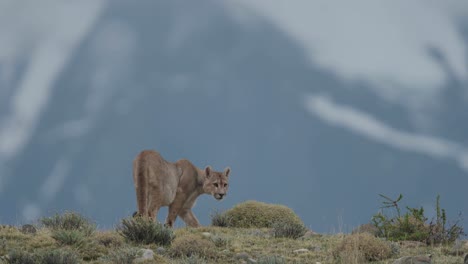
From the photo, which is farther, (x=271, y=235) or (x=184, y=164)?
(x=184, y=164)

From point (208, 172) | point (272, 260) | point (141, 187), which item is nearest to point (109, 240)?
point (141, 187)

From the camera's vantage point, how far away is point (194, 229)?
68.6 feet

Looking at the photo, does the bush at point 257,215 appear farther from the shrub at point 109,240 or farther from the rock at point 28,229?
the shrub at point 109,240

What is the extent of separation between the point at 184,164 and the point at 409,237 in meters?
7.67

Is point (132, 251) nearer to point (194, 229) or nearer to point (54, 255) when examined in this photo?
point (54, 255)

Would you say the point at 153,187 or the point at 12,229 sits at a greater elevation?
the point at 153,187

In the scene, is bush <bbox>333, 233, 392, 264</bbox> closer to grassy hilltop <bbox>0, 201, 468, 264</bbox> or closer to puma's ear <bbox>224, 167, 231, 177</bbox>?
grassy hilltop <bbox>0, 201, 468, 264</bbox>

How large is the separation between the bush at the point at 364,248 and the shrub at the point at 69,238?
559 centimetres

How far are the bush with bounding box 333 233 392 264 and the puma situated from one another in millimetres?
5211

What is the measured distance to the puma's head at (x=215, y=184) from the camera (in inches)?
928

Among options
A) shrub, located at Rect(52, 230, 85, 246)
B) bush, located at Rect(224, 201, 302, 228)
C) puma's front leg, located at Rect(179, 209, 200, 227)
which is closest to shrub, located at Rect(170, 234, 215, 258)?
shrub, located at Rect(52, 230, 85, 246)

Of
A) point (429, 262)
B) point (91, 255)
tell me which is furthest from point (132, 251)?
point (429, 262)

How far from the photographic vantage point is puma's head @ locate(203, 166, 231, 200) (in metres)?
23.6

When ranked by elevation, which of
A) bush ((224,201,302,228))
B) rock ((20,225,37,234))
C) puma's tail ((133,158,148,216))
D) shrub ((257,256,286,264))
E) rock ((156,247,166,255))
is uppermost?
bush ((224,201,302,228))
